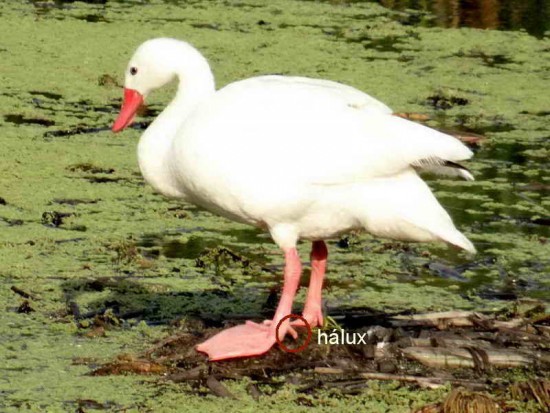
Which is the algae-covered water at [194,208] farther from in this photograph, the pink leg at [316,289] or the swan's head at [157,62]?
the swan's head at [157,62]

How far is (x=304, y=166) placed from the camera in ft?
15.5

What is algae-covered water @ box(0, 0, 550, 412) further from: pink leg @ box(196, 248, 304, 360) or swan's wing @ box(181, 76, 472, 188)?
swan's wing @ box(181, 76, 472, 188)

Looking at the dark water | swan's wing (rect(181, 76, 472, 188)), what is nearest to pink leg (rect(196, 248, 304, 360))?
swan's wing (rect(181, 76, 472, 188))

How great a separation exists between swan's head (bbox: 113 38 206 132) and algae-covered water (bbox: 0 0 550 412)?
0.85 metres

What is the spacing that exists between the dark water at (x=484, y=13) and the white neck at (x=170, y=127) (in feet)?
17.5

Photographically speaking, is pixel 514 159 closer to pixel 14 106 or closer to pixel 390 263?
pixel 390 263

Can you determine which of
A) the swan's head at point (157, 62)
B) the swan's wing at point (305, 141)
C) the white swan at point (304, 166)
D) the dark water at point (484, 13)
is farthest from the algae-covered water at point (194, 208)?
→ the swan's head at point (157, 62)

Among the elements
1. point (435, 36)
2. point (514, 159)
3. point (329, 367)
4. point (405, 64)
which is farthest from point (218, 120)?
point (435, 36)

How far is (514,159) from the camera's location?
7586mm

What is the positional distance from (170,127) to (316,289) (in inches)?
30.6

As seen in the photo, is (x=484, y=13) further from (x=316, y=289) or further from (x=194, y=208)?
(x=316, y=289)

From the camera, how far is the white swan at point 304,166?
15.5 ft

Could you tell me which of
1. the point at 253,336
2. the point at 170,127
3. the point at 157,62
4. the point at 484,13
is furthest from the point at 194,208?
the point at 484,13

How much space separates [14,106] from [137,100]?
9.34ft
